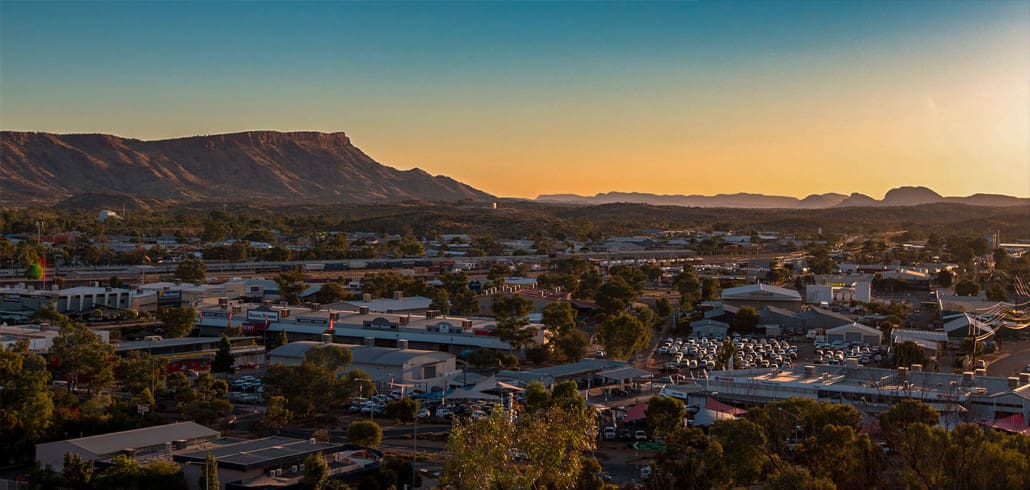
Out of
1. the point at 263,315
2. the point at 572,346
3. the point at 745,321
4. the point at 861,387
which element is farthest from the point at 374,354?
the point at 745,321

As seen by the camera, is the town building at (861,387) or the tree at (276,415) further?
the tree at (276,415)

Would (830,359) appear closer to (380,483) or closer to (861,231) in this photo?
(380,483)

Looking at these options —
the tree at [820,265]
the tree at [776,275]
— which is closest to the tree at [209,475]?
the tree at [776,275]

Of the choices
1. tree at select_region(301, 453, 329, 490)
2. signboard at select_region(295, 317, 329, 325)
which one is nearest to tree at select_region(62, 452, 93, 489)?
tree at select_region(301, 453, 329, 490)

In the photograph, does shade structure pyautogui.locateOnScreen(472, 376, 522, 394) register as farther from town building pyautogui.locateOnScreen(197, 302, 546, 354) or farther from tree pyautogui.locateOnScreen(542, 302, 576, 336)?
tree pyautogui.locateOnScreen(542, 302, 576, 336)

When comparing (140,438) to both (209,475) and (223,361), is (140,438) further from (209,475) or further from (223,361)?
(223,361)

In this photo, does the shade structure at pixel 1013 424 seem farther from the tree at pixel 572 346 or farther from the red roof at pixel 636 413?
the tree at pixel 572 346
